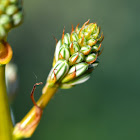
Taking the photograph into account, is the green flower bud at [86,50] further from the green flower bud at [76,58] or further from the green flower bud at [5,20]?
the green flower bud at [5,20]

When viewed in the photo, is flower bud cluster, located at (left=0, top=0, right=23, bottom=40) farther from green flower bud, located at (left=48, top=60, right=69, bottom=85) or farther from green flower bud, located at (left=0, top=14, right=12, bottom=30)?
green flower bud, located at (left=48, top=60, right=69, bottom=85)

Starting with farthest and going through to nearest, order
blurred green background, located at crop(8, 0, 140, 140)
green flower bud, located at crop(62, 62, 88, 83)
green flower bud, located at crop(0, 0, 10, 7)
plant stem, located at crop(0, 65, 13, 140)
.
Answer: blurred green background, located at crop(8, 0, 140, 140)
green flower bud, located at crop(62, 62, 88, 83)
plant stem, located at crop(0, 65, 13, 140)
green flower bud, located at crop(0, 0, 10, 7)

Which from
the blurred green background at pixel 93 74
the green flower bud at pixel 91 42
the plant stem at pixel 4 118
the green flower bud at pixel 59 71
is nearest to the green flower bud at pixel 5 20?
the plant stem at pixel 4 118

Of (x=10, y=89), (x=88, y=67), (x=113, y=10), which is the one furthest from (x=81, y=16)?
(x=88, y=67)

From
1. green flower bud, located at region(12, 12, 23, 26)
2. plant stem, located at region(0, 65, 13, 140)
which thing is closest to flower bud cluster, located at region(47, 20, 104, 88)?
plant stem, located at region(0, 65, 13, 140)

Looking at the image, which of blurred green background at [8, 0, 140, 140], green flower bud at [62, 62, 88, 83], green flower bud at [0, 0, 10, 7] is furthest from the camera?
blurred green background at [8, 0, 140, 140]

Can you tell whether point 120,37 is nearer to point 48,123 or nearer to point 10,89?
point 48,123
